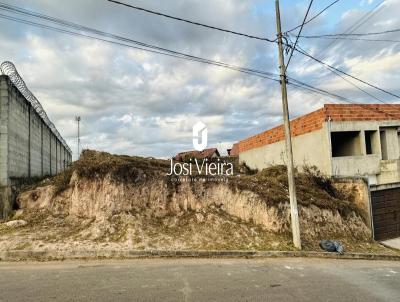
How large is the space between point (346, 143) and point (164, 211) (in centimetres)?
1204

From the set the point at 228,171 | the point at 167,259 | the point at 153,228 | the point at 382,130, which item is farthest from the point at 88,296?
the point at 382,130

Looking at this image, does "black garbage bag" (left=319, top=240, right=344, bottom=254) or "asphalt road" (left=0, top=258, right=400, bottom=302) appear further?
"black garbage bag" (left=319, top=240, right=344, bottom=254)

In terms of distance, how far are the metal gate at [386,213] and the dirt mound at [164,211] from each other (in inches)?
88.7

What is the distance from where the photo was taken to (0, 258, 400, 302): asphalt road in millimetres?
5980

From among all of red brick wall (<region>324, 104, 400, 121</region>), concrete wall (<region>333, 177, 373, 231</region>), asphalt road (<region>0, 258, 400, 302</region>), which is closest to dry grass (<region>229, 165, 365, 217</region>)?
concrete wall (<region>333, 177, 373, 231</region>)

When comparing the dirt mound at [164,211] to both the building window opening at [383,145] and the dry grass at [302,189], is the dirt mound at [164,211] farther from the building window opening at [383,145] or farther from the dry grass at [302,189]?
the building window opening at [383,145]

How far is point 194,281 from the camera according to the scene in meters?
6.96

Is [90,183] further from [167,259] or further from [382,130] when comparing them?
[382,130]

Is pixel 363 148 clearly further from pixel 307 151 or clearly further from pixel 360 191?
pixel 360 191

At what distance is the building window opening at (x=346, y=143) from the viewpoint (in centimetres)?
1859

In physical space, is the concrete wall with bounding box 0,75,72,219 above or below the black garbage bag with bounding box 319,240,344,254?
above

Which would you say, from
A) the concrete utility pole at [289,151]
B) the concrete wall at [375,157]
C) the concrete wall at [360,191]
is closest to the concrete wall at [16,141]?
the concrete utility pole at [289,151]

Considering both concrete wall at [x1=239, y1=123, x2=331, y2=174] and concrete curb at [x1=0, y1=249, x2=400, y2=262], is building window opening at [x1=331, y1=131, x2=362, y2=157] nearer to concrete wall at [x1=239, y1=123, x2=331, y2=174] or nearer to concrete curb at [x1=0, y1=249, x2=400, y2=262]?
concrete wall at [x1=239, y1=123, x2=331, y2=174]

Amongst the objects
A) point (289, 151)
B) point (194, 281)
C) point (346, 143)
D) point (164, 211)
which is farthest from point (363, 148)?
point (194, 281)
